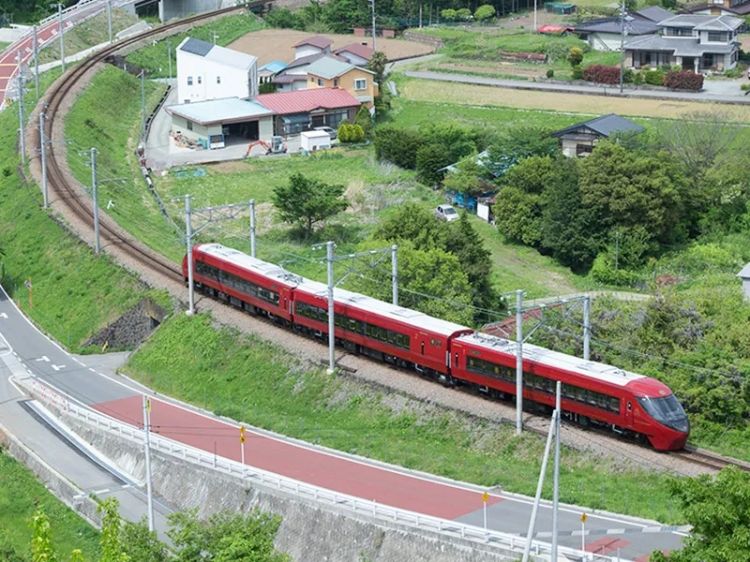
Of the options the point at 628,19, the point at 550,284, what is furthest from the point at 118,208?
the point at 628,19

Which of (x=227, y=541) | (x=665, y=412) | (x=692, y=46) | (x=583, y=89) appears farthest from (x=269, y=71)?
(x=227, y=541)

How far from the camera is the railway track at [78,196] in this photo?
189 ft

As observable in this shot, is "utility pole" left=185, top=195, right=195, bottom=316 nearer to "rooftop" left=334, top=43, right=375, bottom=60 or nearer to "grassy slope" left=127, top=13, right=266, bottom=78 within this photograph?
"rooftop" left=334, top=43, right=375, bottom=60

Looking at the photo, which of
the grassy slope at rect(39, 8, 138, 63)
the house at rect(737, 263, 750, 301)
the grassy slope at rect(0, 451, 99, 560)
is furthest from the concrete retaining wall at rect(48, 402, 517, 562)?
the grassy slope at rect(39, 8, 138, 63)

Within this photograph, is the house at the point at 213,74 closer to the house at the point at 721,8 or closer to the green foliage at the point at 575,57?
the green foliage at the point at 575,57

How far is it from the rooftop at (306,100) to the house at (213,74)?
1.87m

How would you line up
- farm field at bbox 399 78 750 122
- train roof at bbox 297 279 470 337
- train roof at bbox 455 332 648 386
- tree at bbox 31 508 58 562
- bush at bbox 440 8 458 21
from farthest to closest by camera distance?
bush at bbox 440 8 458 21 < farm field at bbox 399 78 750 122 < train roof at bbox 297 279 470 337 < train roof at bbox 455 332 648 386 < tree at bbox 31 508 58 562

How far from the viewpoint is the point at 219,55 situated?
89.8 meters

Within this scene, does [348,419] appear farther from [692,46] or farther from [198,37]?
[198,37]

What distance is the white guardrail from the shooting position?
1244 inches

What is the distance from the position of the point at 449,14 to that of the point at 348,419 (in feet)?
256

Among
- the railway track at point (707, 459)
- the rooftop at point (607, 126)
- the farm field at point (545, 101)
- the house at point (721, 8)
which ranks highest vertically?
the house at point (721, 8)

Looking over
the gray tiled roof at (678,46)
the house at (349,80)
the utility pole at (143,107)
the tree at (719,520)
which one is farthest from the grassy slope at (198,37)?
the tree at (719,520)

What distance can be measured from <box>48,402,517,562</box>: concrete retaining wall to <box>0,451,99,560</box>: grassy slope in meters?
2.36
